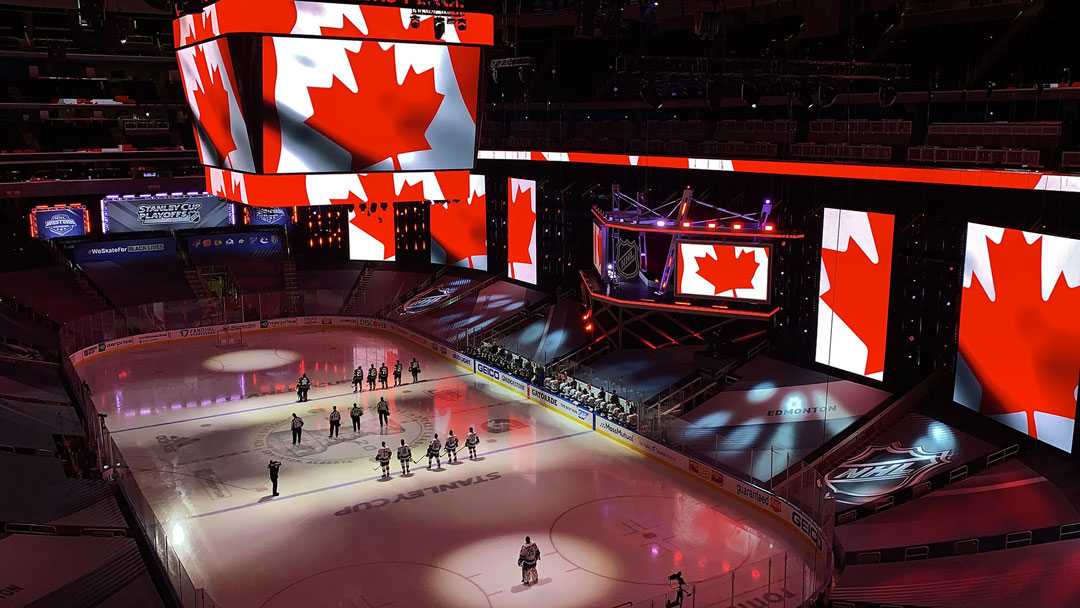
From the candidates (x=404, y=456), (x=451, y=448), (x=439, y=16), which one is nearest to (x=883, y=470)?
(x=451, y=448)

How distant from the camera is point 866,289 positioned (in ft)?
74.7

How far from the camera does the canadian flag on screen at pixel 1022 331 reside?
17578 mm

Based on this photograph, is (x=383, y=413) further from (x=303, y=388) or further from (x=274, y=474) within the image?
(x=274, y=474)

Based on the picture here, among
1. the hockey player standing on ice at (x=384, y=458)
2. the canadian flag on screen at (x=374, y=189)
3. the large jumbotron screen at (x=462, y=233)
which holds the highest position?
the canadian flag on screen at (x=374, y=189)

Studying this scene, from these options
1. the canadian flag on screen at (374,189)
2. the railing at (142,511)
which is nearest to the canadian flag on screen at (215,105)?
the canadian flag on screen at (374,189)

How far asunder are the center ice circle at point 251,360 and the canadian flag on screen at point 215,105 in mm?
14842

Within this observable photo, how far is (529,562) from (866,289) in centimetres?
1257

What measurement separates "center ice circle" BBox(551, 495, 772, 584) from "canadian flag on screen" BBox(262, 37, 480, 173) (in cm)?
785

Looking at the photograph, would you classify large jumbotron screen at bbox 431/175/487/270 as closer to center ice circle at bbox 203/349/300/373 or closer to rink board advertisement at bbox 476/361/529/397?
Answer: center ice circle at bbox 203/349/300/373

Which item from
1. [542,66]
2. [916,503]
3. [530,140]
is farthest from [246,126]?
[542,66]

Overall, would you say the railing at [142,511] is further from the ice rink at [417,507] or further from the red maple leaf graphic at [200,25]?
the red maple leaf graphic at [200,25]

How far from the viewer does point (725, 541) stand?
1712cm

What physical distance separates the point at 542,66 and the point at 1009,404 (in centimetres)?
2442

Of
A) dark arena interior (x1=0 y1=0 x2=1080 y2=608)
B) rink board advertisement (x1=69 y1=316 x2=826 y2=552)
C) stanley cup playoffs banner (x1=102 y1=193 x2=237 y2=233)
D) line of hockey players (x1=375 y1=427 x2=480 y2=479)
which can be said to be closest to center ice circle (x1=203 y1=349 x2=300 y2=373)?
dark arena interior (x1=0 y1=0 x2=1080 y2=608)
